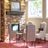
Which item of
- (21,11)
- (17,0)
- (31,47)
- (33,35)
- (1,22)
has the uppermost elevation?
(17,0)

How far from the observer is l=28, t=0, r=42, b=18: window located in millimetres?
10125

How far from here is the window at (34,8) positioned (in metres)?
10.1

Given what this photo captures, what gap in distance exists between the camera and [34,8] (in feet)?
33.6

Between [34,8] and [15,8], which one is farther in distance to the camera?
[34,8]

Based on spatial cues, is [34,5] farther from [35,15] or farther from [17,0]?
[17,0]

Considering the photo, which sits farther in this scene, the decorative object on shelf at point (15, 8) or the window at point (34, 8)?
the window at point (34, 8)

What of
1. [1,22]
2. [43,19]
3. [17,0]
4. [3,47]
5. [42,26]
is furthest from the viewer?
[43,19]

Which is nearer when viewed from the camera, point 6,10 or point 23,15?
point 6,10

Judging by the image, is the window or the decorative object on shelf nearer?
the decorative object on shelf

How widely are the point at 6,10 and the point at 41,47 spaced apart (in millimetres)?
3061

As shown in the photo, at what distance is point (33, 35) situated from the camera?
6.69 m

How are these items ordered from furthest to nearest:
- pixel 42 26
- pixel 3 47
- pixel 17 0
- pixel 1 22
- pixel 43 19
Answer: pixel 43 19
pixel 17 0
pixel 42 26
pixel 1 22
pixel 3 47

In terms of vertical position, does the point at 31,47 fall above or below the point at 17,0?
below

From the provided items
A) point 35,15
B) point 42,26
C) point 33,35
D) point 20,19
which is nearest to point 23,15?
point 20,19
